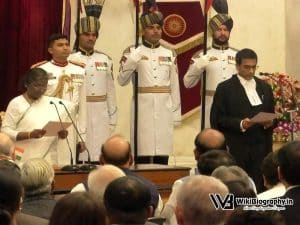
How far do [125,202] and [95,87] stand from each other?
4.63 metres

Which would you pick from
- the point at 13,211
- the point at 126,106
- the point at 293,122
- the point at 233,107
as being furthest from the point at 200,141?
the point at 126,106

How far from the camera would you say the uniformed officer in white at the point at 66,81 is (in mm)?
6531

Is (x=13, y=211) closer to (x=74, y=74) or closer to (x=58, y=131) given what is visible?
(x=58, y=131)

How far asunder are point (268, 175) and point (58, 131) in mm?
2471

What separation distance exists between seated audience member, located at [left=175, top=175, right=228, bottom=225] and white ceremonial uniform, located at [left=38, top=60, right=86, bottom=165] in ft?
12.3

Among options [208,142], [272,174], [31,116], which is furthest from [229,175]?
[31,116]

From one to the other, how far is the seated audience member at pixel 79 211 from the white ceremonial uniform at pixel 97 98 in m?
4.73

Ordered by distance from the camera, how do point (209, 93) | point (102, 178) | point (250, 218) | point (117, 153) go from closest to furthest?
1. point (250, 218)
2. point (102, 178)
3. point (117, 153)
4. point (209, 93)

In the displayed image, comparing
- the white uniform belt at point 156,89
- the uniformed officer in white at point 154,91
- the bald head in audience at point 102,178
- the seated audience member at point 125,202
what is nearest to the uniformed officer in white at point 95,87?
the uniformed officer in white at point 154,91

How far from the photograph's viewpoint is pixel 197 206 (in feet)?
8.65

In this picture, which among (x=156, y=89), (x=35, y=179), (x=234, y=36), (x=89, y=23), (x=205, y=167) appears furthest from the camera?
(x=234, y=36)

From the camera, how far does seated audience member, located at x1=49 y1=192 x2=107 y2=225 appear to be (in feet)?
7.98

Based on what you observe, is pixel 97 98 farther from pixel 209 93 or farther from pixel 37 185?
pixel 37 185

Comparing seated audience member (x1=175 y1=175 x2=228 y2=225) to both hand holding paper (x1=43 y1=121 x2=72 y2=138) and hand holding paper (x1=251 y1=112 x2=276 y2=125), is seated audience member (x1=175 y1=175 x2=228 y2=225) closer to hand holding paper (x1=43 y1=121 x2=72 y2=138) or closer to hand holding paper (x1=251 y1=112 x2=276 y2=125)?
hand holding paper (x1=43 y1=121 x2=72 y2=138)
